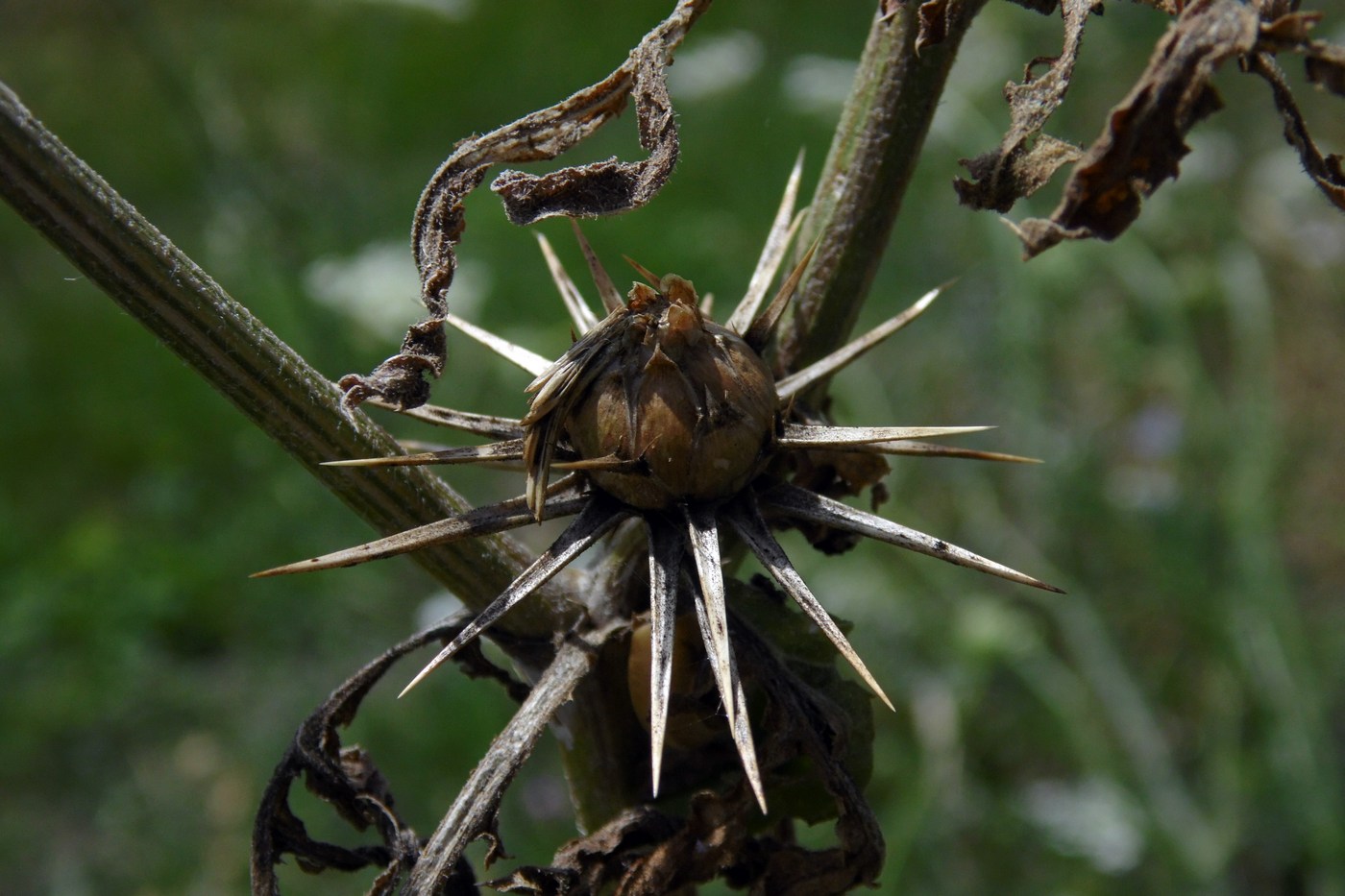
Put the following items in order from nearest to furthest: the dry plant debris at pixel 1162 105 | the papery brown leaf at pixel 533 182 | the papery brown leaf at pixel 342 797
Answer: the dry plant debris at pixel 1162 105 < the papery brown leaf at pixel 533 182 < the papery brown leaf at pixel 342 797

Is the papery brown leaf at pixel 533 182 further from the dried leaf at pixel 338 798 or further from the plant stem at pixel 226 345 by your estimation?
the dried leaf at pixel 338 798

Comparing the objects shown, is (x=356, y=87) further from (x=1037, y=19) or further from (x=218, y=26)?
(x=1037, y=19)

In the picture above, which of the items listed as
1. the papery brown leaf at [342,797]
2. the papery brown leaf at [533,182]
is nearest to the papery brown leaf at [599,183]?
the papery brown leaf at [533,182]

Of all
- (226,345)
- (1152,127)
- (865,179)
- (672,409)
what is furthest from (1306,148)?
(226,345)

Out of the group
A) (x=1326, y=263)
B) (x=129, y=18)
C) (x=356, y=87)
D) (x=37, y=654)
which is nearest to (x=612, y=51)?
(x=356, y=87)

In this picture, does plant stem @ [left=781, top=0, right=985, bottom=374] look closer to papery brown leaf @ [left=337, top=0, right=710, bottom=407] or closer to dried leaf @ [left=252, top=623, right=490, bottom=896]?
papery brown leaf @ [left=337, top=0, right=710, bottom=407]

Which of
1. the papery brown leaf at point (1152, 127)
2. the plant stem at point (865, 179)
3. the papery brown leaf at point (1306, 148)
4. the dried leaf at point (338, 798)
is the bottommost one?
the dried leaf at point (338, 798)

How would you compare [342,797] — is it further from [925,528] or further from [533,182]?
[925,528]

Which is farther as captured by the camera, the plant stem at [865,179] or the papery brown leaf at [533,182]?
the plant stem at [865,179]
